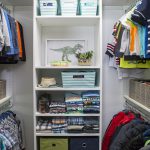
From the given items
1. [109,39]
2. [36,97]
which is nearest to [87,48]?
[109,39]

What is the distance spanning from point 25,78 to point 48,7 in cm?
90

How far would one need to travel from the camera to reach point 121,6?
8.75ft

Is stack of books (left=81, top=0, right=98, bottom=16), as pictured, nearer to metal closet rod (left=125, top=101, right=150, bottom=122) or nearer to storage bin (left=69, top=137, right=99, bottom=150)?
metal closet rod (left=125, top=101, right=150, bottom=122)

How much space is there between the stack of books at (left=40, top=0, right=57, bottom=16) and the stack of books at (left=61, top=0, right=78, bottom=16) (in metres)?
0.08

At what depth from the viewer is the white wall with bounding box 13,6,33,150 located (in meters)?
2.68

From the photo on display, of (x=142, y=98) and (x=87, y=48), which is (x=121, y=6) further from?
(x=142, y=98)

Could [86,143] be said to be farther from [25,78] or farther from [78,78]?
[25,78]

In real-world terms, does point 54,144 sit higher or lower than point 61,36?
lower

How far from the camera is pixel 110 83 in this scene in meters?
2.72

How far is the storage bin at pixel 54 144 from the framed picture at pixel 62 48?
86 centimetres

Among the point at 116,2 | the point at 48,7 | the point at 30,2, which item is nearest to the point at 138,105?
the point at 116,2

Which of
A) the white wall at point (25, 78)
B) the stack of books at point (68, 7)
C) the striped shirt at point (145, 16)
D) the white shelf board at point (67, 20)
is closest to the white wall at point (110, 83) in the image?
the white shelf board at point (67, 20)

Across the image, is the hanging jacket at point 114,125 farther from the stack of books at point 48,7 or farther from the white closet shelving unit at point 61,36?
the stack of books at point 48,7

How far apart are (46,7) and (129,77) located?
1.21 meters
